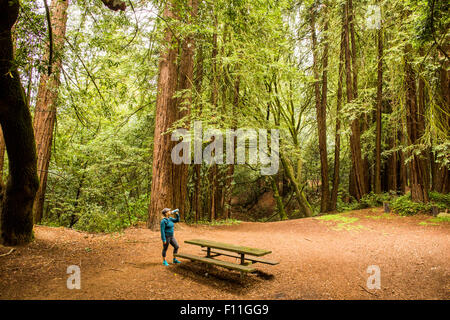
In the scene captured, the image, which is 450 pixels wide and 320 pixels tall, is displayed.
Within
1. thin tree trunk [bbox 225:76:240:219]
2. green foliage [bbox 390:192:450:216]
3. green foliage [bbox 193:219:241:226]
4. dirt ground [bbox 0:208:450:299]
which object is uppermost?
thin tree trunk [bbox 225:76:240:219]

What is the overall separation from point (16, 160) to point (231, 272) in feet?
16.2

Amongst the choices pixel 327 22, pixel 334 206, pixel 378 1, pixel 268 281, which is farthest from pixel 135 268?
pixel 327 22

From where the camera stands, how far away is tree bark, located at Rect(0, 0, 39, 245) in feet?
15.4

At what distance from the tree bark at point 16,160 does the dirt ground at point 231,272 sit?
0.48 m

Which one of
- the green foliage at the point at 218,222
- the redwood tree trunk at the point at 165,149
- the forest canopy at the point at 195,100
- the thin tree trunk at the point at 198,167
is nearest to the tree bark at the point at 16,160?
the forest canopy at the point at 195,100

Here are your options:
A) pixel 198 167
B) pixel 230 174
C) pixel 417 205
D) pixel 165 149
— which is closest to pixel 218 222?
pixel 230 174

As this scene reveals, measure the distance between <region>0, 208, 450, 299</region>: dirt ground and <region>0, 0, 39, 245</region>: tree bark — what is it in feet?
1.58

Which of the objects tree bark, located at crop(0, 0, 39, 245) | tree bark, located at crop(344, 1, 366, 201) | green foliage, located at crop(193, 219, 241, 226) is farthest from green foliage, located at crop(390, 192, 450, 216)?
tree bark, located at crop(0, 0, 39, 245)

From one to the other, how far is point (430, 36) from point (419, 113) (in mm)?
6396

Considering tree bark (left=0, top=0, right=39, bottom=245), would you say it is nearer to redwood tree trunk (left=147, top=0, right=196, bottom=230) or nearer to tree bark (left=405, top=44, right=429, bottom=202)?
redwood tree trunk (left=147, top=0, right=196, bottom=230)

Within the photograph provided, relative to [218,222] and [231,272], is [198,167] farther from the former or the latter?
[231,272]

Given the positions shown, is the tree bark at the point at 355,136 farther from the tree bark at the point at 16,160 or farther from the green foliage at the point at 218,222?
the tree bark at the point at 16,160

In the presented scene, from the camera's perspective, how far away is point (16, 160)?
17.6 feet
